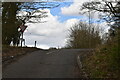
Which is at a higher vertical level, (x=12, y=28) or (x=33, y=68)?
(x=12, y=28)

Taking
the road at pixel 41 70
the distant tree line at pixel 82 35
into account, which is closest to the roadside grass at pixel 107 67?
the road at pixel 41 70

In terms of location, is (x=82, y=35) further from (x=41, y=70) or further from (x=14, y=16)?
(x=41, y=70)

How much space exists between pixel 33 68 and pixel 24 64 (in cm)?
174

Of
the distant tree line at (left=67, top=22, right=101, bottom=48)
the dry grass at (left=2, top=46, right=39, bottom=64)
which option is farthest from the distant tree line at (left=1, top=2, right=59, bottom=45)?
the distant tree line at (left=67, top=22, right=101, bottom=48)

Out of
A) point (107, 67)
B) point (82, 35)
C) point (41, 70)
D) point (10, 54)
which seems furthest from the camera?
point (82, 35)

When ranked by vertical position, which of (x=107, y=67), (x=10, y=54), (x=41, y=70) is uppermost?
(x=107, y=67)

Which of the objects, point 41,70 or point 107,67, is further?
point 41,70

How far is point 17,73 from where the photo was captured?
16.0 m

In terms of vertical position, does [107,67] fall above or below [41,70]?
above

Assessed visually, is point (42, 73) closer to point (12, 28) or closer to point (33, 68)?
point (33, 68)

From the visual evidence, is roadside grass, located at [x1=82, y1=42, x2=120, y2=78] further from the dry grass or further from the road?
the dry grass

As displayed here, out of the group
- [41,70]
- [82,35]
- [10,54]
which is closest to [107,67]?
[41,70]

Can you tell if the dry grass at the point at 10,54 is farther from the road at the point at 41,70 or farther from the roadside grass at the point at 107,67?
the roadside grass at the point at 107,67

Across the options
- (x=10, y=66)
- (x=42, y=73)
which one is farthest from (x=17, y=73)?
(x=10, y=66)
